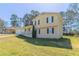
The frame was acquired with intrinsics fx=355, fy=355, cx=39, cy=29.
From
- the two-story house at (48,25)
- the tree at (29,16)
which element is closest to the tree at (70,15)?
the two-story house at (48,25)

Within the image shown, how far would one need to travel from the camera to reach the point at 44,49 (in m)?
4.80

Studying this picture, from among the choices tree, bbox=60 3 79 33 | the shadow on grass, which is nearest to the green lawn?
the shadow on grass

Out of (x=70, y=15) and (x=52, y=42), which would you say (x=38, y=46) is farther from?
(x=70, y=15)

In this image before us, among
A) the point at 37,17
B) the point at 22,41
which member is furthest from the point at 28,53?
the point at 37,17

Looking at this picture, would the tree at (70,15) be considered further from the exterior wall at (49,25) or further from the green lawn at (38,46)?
the green lawn at (38,46)

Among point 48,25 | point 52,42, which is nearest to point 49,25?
point 48,25

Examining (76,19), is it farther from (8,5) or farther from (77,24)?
(8,5)

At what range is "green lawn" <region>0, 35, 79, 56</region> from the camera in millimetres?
4773

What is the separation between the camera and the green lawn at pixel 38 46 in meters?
4.77

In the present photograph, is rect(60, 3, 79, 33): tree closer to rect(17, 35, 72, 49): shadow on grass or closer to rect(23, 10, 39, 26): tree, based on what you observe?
rect(17, 35, 72, 49): shadow on grass

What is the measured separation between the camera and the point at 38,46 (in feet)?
15.8

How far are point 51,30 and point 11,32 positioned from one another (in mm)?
548

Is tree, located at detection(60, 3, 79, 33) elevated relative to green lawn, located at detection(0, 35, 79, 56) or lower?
elevated

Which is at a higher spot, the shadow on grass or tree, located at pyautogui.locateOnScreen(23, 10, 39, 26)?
tree, located at pyautogui.locateOnScreen(23, 10, 39, 26)
